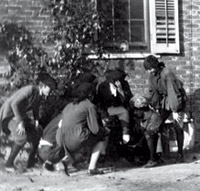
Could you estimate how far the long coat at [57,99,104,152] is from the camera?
663cm

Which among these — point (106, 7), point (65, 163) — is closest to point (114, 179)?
point (65, 163)

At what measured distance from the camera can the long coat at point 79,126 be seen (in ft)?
21.7

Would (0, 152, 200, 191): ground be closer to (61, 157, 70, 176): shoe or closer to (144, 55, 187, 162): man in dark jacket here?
(61, 157, 70, 176): shoe

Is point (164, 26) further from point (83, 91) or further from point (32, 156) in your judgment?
point (32, 156)

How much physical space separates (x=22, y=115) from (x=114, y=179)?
1595 millimetres

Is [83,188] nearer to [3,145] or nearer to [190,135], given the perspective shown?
[3,145]

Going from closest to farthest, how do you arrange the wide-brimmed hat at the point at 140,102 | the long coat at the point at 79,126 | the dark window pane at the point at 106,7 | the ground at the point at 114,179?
the ground at the point at 114,179 → the long coat at the point at 79,126 → the wide-brimmed hat at the point at 140,102 → the dark window pane at the point at 106,7

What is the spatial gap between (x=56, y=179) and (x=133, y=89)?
299 cm

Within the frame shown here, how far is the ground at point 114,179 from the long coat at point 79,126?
45 centimetres

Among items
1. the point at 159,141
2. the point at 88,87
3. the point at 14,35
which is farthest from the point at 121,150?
the point at 14,35

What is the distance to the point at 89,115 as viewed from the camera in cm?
667

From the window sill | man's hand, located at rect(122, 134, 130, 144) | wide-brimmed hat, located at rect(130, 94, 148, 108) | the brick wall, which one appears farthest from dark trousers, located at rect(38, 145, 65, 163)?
the brick wall

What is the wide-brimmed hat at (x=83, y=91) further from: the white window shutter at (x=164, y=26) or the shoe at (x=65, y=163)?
the white window shutter at (x=164, y=26)

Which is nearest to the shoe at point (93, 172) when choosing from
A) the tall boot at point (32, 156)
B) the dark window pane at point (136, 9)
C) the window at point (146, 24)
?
the tall boot at point (32, 156)
